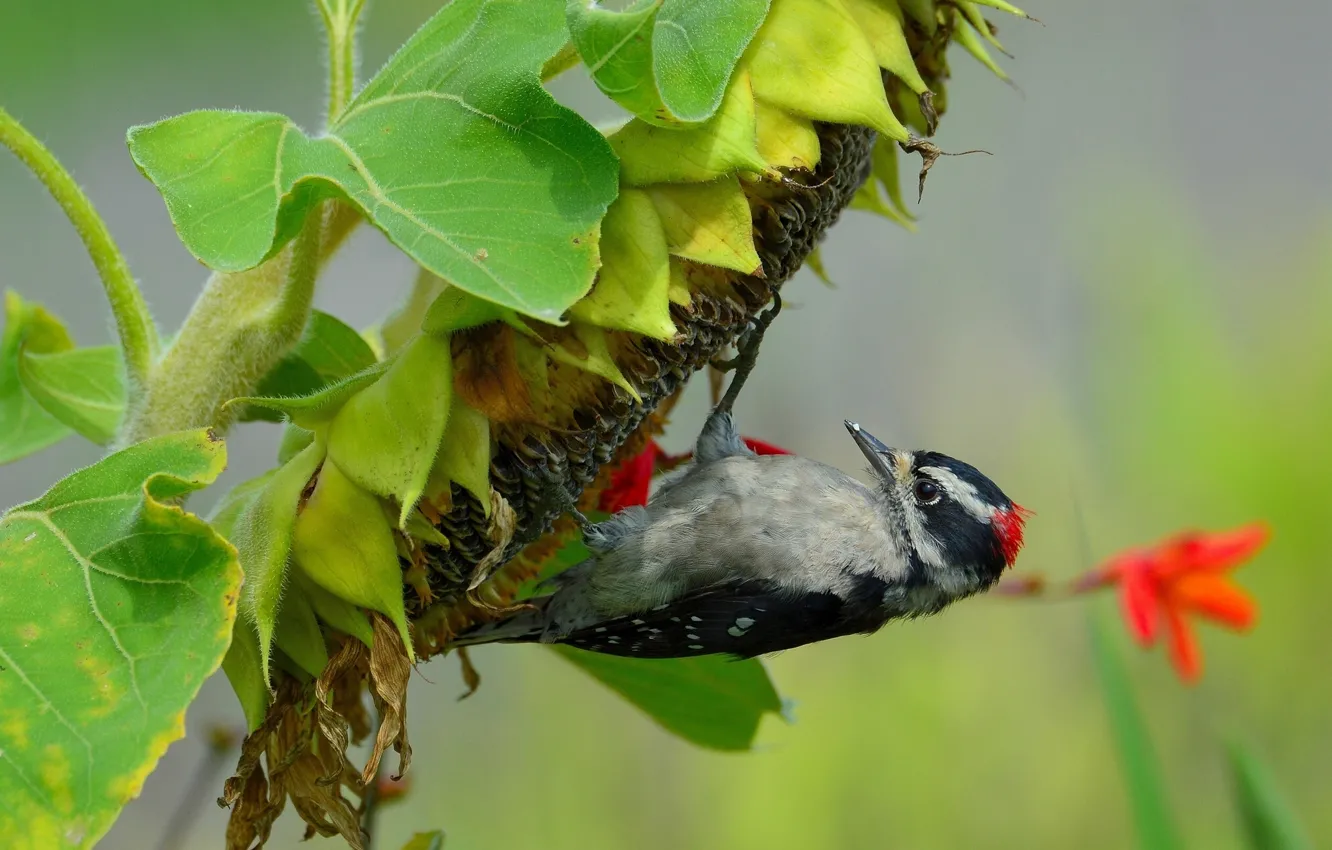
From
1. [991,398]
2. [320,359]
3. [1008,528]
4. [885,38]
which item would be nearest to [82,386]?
[320,359]

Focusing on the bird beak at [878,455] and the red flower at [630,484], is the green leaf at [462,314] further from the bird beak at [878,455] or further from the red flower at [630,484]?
the bird beak at [878,455]

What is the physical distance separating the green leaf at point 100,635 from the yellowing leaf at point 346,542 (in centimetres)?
7

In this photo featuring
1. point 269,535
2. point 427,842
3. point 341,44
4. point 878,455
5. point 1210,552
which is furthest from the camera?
point 878,455

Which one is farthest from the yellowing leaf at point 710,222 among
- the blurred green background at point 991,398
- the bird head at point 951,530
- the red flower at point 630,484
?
the blurred green background at point 991,398

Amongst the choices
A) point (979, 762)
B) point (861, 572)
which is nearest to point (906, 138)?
point (861, 572)

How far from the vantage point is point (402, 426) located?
2.77 feet

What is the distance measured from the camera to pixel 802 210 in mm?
967

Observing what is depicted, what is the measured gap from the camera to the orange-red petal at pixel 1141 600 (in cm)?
161

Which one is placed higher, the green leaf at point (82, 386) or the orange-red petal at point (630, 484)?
the green leaf at point (82, 386)

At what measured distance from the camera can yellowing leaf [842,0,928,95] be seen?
0.94 meters

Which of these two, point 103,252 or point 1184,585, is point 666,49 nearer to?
point 103,252

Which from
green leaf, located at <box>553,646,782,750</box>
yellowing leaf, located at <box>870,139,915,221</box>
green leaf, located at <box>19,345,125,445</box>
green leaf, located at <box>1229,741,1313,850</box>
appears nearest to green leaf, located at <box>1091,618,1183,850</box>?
green leaf, located at <box>1229,741,1313,850</box>

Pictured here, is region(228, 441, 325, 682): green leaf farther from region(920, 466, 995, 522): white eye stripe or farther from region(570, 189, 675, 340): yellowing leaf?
region(920, 466, 995, 522): white eye stripe

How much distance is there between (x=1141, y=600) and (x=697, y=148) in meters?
1.01
